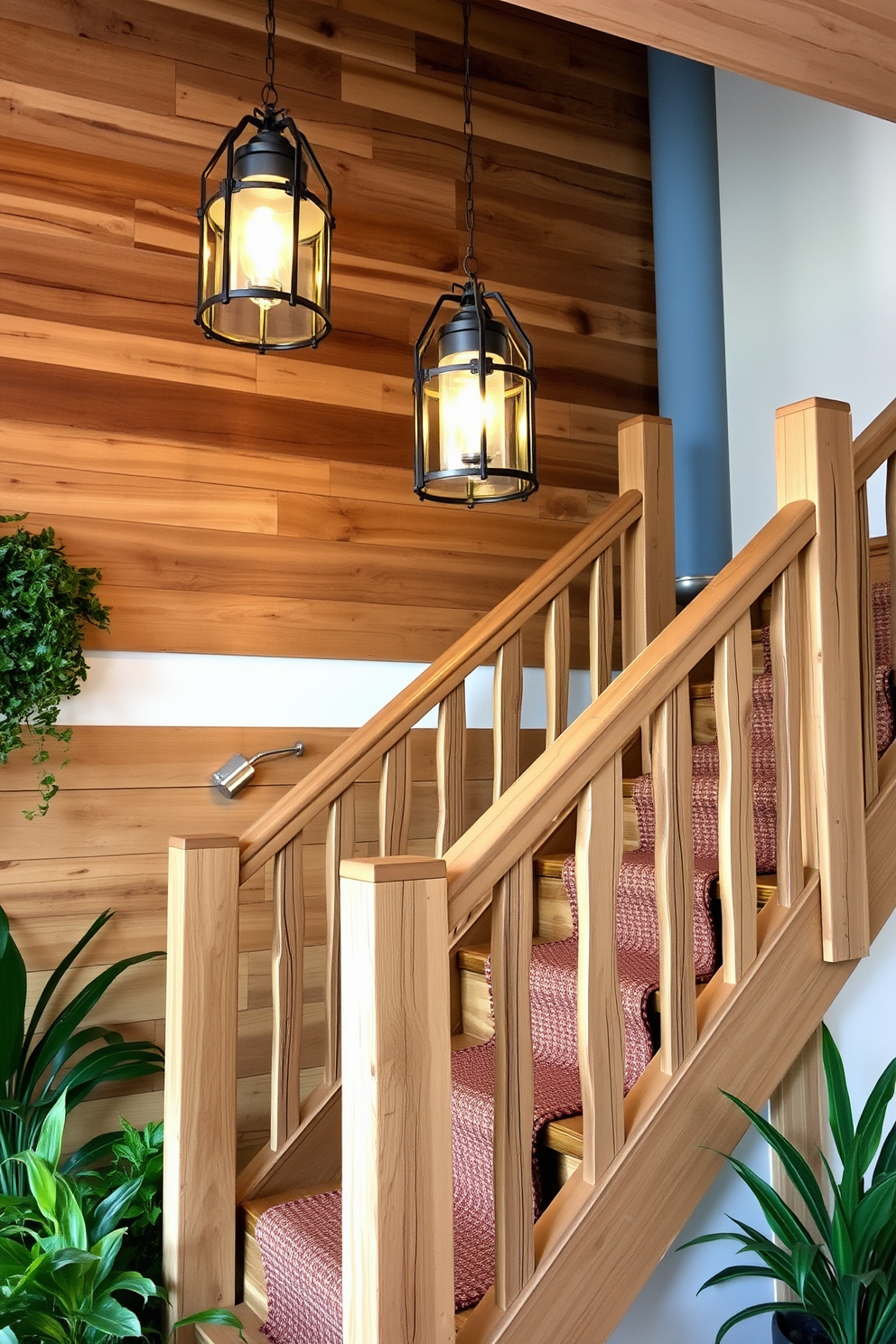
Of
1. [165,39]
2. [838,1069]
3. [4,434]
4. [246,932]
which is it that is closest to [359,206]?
[165,39]

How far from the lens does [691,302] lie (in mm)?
3426

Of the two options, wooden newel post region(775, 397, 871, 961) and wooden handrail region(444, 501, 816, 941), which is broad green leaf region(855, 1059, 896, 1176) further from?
wooden handrail region(444, 501, 816, 941)

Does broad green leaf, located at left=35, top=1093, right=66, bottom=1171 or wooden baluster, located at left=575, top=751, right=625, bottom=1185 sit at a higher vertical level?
wooden baluster, located at left=575, top=751, right=625, bottom=1185

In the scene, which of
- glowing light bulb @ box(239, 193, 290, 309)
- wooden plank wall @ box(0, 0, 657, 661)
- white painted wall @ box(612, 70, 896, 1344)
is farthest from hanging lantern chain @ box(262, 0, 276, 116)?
white painted wall @ box(612, 70, 896, 1344)

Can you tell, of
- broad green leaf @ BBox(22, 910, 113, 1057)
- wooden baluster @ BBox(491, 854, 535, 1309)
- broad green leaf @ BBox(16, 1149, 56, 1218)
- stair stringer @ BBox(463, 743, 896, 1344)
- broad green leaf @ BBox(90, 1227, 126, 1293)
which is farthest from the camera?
broad green leaf @ BBox(22, 910, 113, 1057)

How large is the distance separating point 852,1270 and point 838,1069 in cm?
31

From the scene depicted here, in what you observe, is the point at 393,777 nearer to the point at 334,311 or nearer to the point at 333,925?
the point at 333,925

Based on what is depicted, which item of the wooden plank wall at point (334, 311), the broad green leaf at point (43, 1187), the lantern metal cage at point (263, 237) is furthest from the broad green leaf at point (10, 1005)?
the lantern metal cage at point (263, 237)

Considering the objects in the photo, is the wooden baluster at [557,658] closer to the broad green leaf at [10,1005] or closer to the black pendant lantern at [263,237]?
the black pendant lantern at [263,237]

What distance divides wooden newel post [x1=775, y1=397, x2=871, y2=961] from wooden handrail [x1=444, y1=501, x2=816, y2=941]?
0.20 feet

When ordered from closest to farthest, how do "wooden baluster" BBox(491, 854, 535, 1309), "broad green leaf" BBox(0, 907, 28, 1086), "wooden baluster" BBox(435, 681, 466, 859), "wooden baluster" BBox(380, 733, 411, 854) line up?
"wooden baluster" BBox(491, 854, 535, 1309), "broad green leaf" BBox(0, 907, 28, 1086), "wooden baluster" BBox(380, 733, 411, 854), "wooden baluster" BBox(435, 681, 466, 859)

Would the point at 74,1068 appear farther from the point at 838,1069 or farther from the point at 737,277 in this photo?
the point at 737,277

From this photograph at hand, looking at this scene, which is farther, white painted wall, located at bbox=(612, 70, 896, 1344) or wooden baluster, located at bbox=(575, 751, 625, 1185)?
white painted wall, located at bbox=(612, 70, 896, 1344)

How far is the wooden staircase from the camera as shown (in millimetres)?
1408
